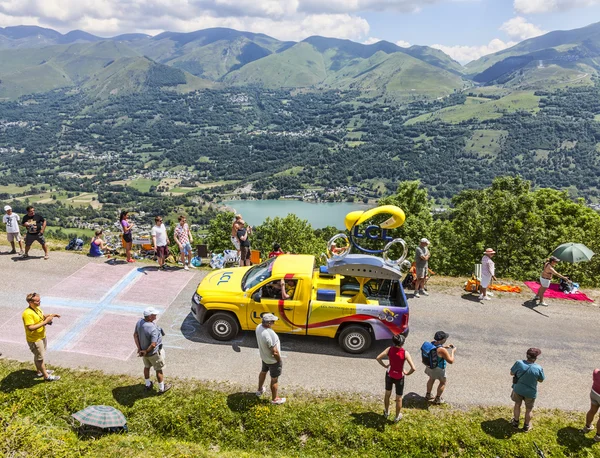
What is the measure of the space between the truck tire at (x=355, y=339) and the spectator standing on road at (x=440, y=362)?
2189 mm

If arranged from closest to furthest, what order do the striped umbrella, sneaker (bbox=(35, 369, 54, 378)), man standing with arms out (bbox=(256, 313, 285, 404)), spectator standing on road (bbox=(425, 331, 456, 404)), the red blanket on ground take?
the striped umbrella, man standing with arms out (bbox=(256, 313, 285, 404)), spectator standing on road (bbox=(425, 331, 456, 404)), sneaker (bbox=(35, 369, 54, 378)), the red blanket on ground

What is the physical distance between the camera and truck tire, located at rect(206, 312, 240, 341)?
11.2 metres

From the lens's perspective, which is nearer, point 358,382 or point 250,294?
point 358,382

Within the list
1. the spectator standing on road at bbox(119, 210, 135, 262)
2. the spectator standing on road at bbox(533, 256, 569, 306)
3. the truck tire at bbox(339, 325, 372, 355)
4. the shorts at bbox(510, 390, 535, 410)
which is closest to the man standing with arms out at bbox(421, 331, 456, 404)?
the shorts at bbox(510, 390, 535, 410)

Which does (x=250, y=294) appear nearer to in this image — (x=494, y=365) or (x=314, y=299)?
(x=314, y=299)

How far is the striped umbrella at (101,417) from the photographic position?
7828 millimetres

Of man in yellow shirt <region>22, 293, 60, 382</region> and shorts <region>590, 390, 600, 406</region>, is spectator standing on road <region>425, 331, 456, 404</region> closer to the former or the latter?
shorts <region>590, 390, 600, 406</region>

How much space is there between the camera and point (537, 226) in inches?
1010

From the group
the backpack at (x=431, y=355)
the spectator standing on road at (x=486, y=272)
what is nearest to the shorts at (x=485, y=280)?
the spectator standing on road at (x=486, y=272)

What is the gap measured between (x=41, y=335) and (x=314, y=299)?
667cm

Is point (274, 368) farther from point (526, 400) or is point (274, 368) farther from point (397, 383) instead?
point (526, 400)

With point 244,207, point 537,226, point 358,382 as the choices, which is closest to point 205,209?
point 244,207

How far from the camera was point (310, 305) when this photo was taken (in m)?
11.0

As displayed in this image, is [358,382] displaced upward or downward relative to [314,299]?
downward
